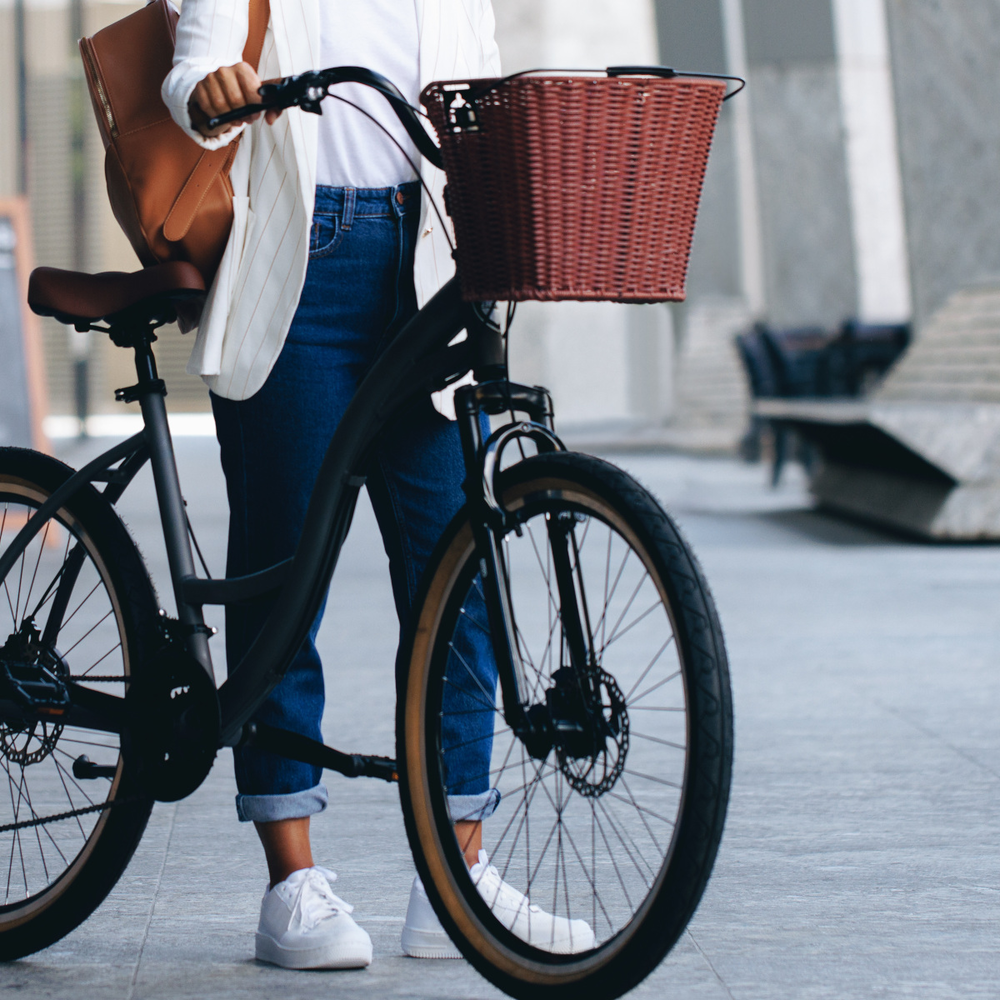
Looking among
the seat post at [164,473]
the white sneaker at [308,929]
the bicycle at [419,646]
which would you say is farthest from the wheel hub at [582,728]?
A: the seat post at [164,473]

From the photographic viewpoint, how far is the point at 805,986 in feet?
7.77

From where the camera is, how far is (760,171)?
57.9 ft

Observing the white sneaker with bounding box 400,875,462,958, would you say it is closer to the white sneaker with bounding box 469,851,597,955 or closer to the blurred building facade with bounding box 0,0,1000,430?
the white sneaker with bounding box 469,851,597,955

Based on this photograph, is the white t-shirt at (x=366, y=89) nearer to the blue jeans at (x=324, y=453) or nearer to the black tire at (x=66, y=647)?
the blue jeans at (x=324, y=453)

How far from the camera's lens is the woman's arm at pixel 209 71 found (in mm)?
2160

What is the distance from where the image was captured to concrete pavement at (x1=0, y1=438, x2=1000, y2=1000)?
243cm

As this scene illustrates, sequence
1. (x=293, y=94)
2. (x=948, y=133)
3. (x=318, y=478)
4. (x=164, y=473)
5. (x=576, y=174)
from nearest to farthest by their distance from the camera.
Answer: (x=576, y=174), (x=293, y=94), (x=318, y=478), (x=164, y=473), (x=948, y=133)

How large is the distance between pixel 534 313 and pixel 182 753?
21738 millimetres

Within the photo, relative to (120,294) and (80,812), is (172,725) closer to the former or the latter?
(80,812)

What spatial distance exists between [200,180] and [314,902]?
42.6 inches

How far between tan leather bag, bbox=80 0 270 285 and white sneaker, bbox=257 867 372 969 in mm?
970

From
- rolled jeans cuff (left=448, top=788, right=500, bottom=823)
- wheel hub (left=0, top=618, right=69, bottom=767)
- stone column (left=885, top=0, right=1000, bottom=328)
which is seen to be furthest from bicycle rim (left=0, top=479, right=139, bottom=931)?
stone column (left=885, top=0, right=1000, bottom=328)

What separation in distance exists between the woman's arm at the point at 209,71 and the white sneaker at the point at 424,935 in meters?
1.15

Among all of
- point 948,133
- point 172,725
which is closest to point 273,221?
point 172,725
